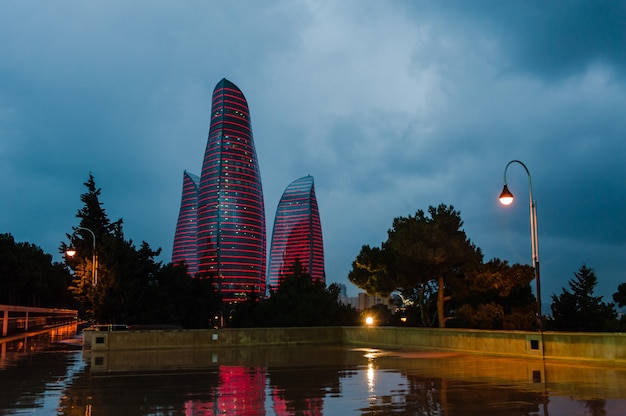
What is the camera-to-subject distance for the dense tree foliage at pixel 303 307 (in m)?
51.2

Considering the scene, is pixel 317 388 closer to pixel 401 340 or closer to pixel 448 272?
pixel 401 340

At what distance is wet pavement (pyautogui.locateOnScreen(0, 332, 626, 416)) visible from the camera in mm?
10570

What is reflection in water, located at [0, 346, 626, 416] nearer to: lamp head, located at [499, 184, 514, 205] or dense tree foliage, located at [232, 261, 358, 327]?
lamp head, located at [499, 184, 514, 205]

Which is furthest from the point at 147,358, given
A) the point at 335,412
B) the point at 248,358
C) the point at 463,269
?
the point at 463,269

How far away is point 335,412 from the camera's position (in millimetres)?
10180

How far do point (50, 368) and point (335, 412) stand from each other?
1318 centimetres

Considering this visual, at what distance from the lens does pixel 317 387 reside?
13.5 metres

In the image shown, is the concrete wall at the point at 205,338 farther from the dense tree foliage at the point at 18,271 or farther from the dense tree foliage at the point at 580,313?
the dense tree foliage at the point at 18,271

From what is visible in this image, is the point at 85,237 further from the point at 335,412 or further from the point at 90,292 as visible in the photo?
the point at 335,412

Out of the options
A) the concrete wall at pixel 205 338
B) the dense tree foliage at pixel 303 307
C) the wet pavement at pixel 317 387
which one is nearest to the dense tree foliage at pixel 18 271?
the dense tree foliage at pixel 303 307

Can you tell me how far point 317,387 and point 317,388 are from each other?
0.17 metres

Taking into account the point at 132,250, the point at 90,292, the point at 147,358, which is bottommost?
the point at 147,358

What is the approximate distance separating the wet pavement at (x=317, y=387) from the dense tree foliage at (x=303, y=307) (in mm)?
30043

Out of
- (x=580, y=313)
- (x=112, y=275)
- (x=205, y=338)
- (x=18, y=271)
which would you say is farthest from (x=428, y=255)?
(x=18, y=271)
